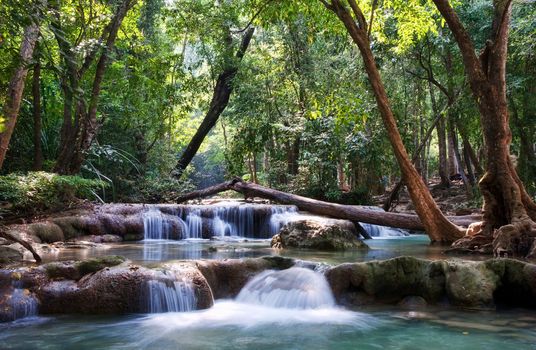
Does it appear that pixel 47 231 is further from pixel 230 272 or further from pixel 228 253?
pixel 230 272

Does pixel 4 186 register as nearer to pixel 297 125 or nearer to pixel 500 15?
pixel 500 15

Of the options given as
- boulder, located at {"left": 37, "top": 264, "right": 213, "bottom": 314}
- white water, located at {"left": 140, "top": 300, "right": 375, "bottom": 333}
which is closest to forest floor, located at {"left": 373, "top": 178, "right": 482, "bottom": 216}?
white water, located at {"left": 140, "top": 300, "right": 375, "bottom": 333}

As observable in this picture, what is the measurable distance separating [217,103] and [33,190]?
38.6 feet

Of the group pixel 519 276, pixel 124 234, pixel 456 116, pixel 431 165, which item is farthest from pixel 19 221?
pixel 431 165

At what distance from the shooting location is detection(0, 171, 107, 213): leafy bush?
30.7 feet

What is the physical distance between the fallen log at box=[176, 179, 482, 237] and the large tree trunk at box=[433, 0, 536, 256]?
2.60 metres

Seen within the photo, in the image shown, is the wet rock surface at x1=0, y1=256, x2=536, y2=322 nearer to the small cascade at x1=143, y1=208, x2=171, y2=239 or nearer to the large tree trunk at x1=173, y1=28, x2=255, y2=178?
the small cascade at x1=143, y1=208, x2=171, y2=239

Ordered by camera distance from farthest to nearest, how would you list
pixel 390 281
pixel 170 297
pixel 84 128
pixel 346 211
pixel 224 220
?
pixel 224 220
pixel 346 211
pixel 84 128
pixel 390 281
pixel 170 297

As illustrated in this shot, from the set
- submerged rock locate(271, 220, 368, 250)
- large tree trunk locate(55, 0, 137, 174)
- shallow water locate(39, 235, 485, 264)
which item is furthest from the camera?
large tree trunk locate(55, 0, 137, 174)

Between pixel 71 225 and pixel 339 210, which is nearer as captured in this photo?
pixel 71 225

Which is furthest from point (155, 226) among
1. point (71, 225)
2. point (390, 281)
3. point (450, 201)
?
point (450, 201)

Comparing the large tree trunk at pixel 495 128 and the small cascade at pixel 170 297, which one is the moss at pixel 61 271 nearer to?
the small cascade at pixel 170 297

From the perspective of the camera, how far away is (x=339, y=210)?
42.7 feet

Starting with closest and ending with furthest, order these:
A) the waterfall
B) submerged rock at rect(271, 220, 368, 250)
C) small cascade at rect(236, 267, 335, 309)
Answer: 1. small cascade at rect(236, 267, 335, 309)
2. submerged rock at rect(271, 220, 368, 250)
3. the waterfall
